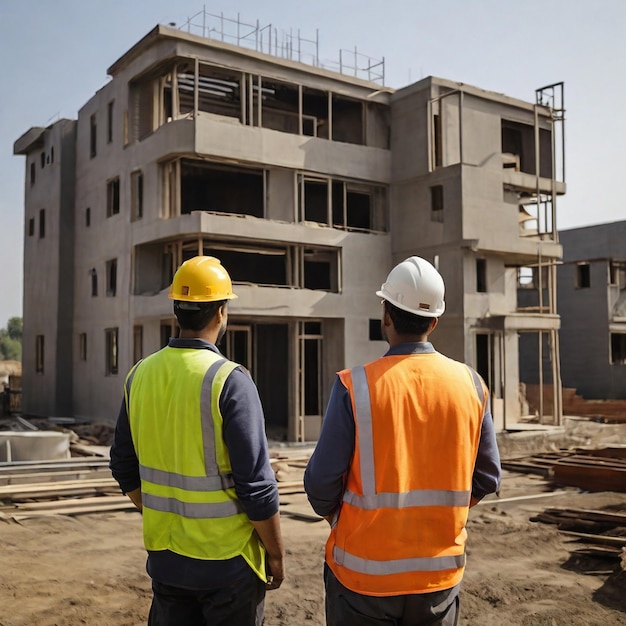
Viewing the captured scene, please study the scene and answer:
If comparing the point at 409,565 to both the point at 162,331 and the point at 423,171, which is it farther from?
the point at 423,171

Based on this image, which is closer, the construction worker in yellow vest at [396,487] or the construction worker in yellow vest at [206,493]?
the construction worker in yellow vest at [396,487]

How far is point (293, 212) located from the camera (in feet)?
73.4

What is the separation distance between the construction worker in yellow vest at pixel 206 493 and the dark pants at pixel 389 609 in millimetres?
361

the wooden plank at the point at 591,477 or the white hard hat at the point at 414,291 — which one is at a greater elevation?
the white hard hat at the point at 414,291

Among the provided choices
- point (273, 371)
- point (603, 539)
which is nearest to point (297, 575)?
point (603, 539)

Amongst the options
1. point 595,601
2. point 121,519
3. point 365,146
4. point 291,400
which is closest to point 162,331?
point 291,400

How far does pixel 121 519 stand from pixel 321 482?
9.02 m

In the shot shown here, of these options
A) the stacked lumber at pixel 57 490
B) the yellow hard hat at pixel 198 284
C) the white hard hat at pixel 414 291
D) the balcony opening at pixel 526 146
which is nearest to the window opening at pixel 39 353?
the stacked lumber at pixel 57 490

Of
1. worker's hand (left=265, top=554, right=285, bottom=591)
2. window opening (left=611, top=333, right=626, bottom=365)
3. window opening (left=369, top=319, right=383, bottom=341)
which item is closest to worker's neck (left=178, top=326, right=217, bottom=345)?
worker's hand (left=265, top=554, right=285, bottom=591)

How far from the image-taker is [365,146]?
24.2 meters

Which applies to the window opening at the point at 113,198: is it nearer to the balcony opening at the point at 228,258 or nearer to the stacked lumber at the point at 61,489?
the balcony opening at the point at 228,258

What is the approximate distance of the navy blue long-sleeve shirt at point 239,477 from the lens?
317cm

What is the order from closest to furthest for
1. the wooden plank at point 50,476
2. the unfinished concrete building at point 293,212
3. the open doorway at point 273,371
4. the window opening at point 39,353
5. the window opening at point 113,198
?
the wooden plank at point 50,476 < the unfinished concrete building at point 293,212 < the window opening at point 113,198 < the open doorway at point 273,371 < the window opening at point 39,353

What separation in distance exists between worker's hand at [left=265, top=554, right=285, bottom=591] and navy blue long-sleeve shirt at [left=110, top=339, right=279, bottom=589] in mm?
175
